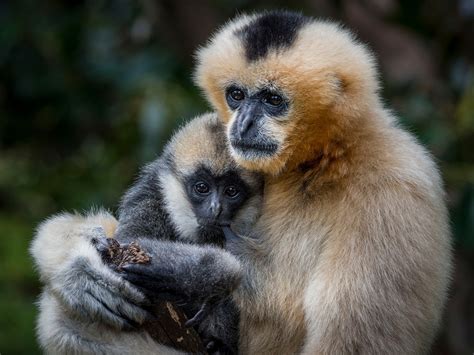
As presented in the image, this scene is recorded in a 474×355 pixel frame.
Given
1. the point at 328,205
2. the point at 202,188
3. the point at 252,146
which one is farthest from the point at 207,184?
the point at 328,205

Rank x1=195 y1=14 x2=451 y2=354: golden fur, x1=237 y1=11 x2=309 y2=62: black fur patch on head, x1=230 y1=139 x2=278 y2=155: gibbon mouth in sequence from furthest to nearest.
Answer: x1=237 y1=11 x2=309 y2=62: black fur patch on head, x1=230 y1=139 x2=278 y2=155: gibbon mouth, x1=195 y1=14 x2=451 y2=354: golden fur

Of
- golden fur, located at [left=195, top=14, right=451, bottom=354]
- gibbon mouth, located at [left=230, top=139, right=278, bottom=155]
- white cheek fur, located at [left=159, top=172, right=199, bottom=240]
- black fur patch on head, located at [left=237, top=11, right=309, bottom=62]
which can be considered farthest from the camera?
white cheek fur, located at [left=159, top=172, right=199, bottom=240]

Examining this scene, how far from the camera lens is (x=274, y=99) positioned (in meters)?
4.24

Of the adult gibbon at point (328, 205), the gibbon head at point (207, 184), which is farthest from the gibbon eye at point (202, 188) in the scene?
the adult gibbon at point (328, 205)

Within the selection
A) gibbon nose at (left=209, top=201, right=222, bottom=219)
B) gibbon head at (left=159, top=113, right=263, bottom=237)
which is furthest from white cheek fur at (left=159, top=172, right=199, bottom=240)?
gibbon nose at (left=209, top=201, right=222, bottom=219)

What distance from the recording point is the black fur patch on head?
14.0 feet

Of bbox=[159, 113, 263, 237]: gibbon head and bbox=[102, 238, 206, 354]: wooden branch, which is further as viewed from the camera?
bbox=[159, 113, 263, 237]: gibbon head

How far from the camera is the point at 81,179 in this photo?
7.62m

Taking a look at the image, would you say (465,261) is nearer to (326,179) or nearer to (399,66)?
(399,66)

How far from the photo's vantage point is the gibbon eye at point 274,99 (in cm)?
422

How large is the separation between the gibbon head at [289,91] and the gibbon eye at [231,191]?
0.16 metres

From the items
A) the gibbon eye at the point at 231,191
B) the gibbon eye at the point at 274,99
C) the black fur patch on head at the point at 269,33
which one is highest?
the black fur patch on head at the point at 269,33

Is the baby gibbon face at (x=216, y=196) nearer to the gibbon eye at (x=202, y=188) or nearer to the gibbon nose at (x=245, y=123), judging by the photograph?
the gibbon eye at (x=202, y=188)

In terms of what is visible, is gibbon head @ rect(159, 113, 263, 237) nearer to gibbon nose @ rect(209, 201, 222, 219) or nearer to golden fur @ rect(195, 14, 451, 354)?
gibbon nose @ rect(209, 201, 222, 219)
